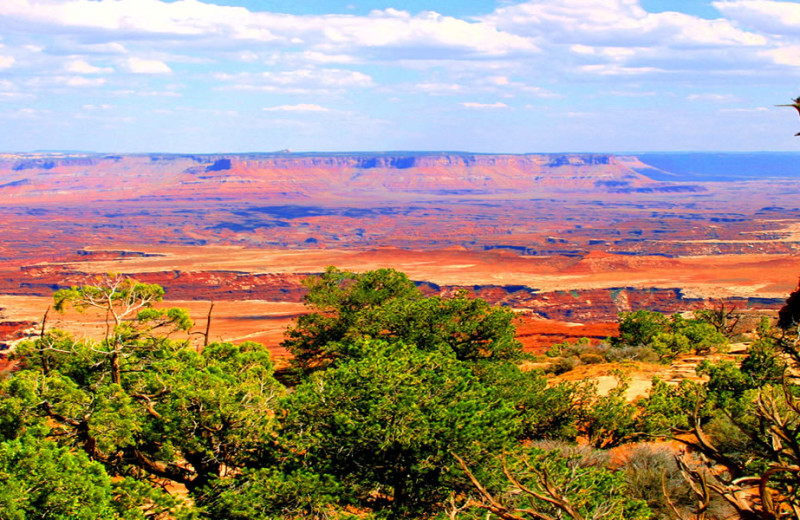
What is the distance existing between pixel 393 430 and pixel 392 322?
37.2 feet

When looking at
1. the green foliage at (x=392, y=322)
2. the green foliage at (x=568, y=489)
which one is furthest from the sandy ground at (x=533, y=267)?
the green foliage at (x=568, y=489)

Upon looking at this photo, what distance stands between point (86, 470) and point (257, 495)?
9.97ft

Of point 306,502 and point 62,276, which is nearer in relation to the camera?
point 306,502

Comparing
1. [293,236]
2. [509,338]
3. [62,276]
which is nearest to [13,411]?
[509,338]

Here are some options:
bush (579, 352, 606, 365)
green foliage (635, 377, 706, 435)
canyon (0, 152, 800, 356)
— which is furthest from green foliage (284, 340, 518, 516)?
canyon (0, 152, 800, 356)

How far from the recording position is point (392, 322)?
2503cm

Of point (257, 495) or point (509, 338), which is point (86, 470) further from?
point (509, 338)

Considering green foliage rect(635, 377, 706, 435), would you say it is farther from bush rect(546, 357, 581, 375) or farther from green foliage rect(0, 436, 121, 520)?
green foliage rect(0, 436, 121, 520)

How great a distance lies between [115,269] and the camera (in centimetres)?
11712

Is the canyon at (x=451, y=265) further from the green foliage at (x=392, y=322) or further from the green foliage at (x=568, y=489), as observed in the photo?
the green foliage at (x=568, y=489)

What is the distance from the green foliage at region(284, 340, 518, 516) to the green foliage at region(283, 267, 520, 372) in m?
4.07

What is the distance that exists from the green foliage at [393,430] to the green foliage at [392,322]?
4072mm

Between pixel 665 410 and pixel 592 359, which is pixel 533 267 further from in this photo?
pixel 665 410

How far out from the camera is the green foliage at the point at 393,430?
13.8m
